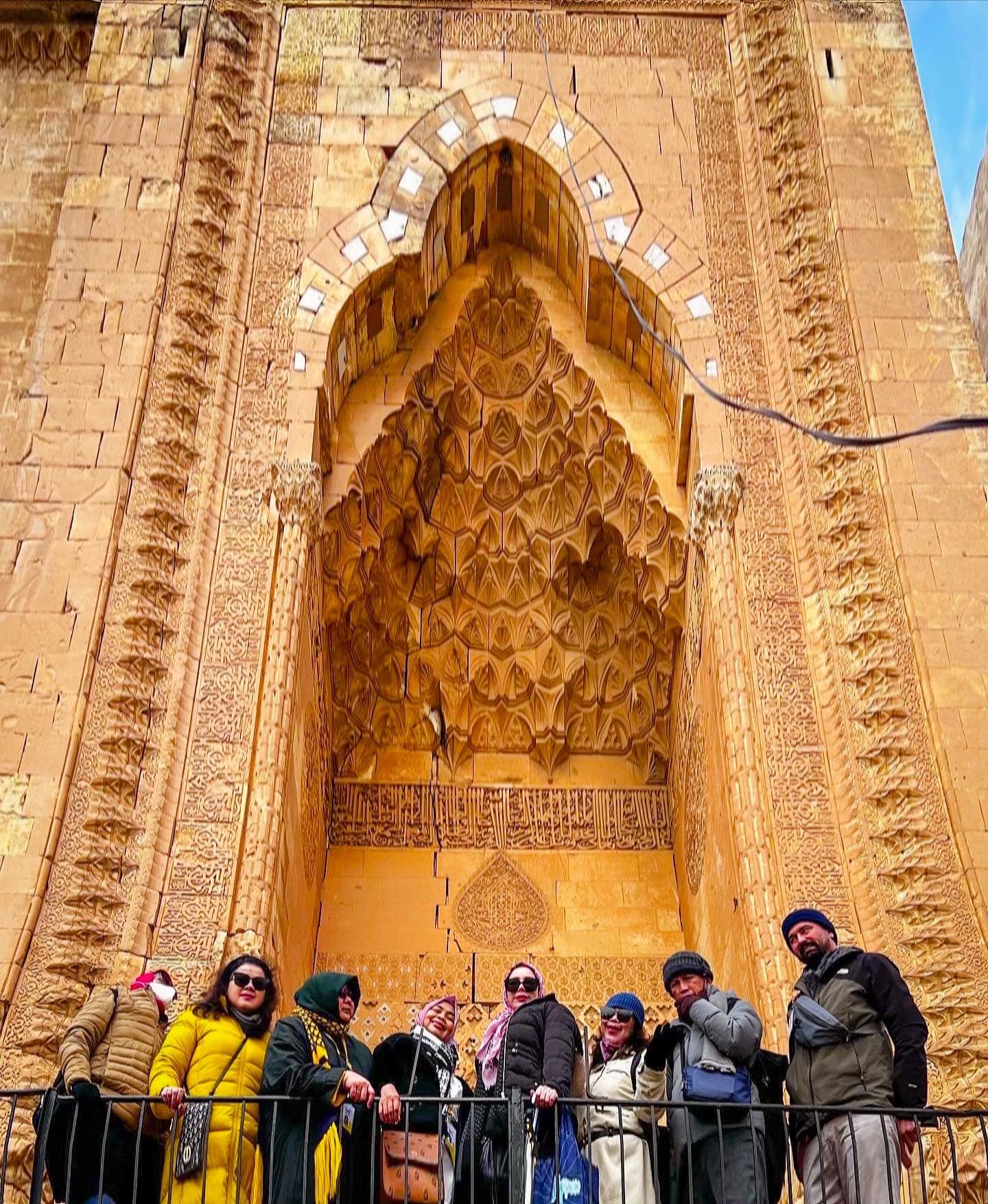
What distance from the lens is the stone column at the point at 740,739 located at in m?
7.38

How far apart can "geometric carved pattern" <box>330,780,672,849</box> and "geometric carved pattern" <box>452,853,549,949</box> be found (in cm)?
22

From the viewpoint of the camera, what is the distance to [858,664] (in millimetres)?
8195

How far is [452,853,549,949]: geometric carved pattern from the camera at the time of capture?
978 centimetres

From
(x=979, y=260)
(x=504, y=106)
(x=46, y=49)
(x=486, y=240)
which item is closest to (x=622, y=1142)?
(x=486, y=240)

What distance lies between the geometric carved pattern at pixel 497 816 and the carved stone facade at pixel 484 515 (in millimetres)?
29

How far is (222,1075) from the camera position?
5.30 meters

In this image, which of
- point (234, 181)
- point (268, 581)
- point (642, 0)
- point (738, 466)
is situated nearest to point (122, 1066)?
point (268, 581)

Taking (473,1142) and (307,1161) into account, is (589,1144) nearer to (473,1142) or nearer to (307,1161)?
(473,1142)

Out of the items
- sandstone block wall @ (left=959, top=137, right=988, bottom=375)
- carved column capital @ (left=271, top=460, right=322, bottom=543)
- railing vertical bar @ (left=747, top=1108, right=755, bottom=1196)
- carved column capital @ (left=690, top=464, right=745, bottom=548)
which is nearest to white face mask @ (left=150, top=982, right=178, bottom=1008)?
railing vertical bar @ (left=747, top=1108, right=755, bottom=1196)

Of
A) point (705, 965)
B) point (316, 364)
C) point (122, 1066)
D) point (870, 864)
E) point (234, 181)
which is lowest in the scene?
point (122, 1066)

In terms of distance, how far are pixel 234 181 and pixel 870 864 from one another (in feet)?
19.8

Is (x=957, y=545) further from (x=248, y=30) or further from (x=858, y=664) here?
(x=248, y=30)

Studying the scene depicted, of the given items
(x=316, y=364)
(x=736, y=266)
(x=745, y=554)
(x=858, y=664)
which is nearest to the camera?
(x=858, y=664)

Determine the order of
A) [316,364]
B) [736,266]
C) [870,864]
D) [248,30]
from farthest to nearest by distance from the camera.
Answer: [248,30], [736,266], [316,364], [870,864]
